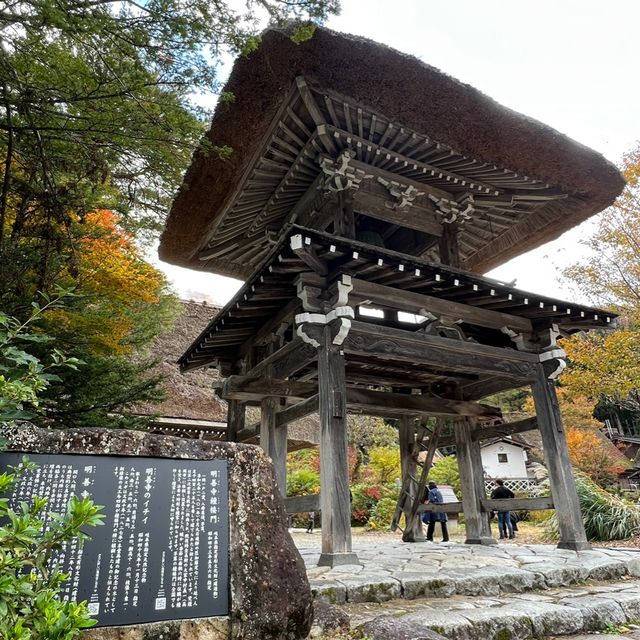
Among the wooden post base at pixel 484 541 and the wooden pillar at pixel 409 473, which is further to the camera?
the wooden pillar at pixel 409 473

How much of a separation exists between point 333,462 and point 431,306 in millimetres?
2485

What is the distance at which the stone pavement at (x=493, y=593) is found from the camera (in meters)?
3.41

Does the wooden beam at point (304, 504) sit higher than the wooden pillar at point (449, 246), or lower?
lower

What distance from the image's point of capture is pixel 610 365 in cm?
1237

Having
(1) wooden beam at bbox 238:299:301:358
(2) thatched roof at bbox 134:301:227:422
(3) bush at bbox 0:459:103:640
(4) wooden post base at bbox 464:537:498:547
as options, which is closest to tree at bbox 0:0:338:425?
(3) bush at bbox 0:459:103:640

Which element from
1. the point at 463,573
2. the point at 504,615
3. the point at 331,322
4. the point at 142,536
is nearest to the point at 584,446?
the point at 463,573

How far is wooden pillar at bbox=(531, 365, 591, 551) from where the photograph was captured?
5.91 m

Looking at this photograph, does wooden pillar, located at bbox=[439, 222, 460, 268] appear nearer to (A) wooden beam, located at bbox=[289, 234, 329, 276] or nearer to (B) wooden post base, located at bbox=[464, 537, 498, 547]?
(A) wooden beam, located at bbox=[289, 234, 329, 276]

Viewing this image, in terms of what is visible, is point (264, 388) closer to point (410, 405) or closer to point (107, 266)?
point (410, 405)

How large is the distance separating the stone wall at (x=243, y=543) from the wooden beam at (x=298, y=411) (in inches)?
105

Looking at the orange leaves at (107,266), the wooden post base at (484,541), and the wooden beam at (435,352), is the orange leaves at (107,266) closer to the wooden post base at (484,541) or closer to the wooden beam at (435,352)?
the wooden beam at (435,352)

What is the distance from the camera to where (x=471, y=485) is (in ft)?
24.9

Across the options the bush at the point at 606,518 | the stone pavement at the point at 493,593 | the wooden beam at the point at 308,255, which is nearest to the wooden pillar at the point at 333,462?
the stone pavement at the point at 493,593

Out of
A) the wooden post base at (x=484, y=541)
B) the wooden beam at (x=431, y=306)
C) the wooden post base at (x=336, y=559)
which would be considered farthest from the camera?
the wooden post base at (x=484, y=541)
